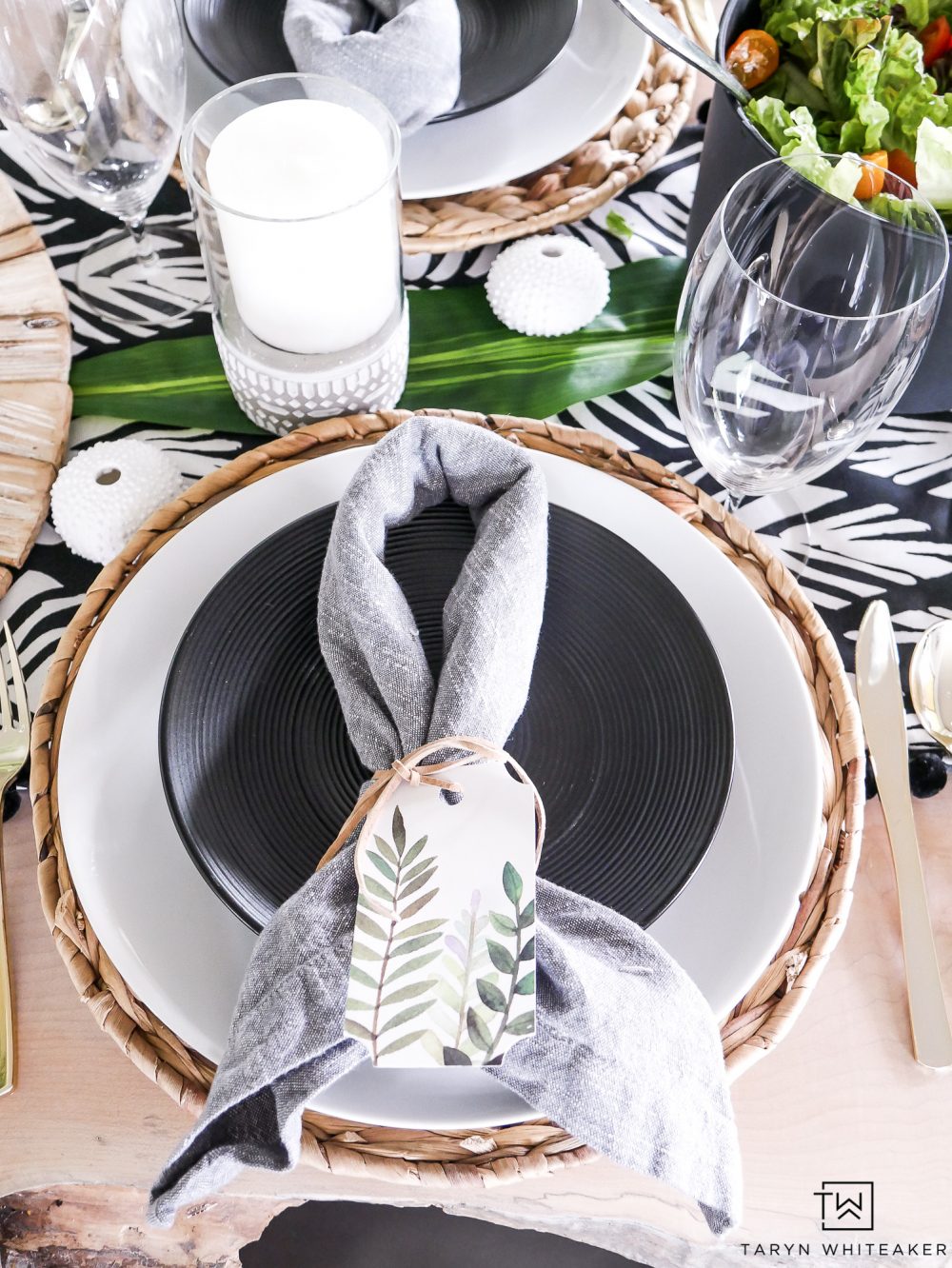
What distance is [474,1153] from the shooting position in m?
0.43

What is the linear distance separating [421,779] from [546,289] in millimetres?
372

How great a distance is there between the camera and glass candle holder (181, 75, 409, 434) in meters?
0.52

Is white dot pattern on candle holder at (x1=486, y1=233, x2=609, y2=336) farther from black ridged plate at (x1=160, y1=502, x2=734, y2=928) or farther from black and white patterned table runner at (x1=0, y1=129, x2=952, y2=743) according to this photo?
black ridged plate at (x1=160, y1=502, x2=734, y2=928)

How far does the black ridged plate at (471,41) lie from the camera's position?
626 millimetres

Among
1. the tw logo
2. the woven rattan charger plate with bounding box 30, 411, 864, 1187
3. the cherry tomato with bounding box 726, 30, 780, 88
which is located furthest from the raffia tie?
the cherry tomato with bounding box 726, 30, 780, 88

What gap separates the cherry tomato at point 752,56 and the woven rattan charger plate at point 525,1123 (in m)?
0.22

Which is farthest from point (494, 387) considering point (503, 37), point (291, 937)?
point (291, 937)

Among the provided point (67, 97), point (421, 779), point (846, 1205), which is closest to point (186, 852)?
point (421, 779)

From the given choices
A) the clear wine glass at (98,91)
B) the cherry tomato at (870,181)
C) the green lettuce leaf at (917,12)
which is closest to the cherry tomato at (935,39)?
the green lettuce leaf at (917,12)

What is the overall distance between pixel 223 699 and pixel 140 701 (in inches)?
2.0

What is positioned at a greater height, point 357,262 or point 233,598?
point 357,262

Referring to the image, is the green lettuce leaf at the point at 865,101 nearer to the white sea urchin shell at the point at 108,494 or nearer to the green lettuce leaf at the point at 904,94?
the green lettuce leaf at the point at 904,94

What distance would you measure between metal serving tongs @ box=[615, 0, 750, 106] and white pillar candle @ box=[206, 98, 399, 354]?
0.53ft

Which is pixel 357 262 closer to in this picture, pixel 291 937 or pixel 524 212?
pixel 524 212
